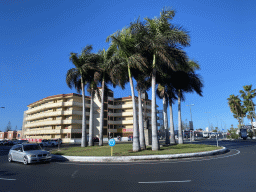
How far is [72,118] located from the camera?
59.6 meters

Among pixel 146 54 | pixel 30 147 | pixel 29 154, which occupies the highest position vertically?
pixel 146 54

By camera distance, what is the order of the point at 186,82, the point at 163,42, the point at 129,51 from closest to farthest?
the point at 163,42 → the point at 129,51 → the point at 186,82

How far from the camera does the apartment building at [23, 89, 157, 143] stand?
2309 inches

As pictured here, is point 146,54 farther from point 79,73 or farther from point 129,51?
point 79,73

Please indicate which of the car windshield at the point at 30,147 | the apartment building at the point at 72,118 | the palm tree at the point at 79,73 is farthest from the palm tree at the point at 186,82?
the apartment building at the point at 72,118

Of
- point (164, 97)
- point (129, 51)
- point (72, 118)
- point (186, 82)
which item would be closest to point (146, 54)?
point (129, 51)

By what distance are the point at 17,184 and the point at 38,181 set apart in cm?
73

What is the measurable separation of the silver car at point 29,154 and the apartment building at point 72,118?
41535 mm

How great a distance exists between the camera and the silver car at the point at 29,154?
12.6 m

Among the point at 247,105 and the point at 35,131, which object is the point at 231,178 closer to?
the point at 247,105

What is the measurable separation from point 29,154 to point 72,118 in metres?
48.3

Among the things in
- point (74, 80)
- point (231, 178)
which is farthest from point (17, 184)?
point (74, 80)

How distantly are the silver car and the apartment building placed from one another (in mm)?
41535

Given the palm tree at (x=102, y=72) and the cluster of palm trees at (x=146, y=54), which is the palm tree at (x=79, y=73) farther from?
the cluster of palm trees at (x=146, y=54)
